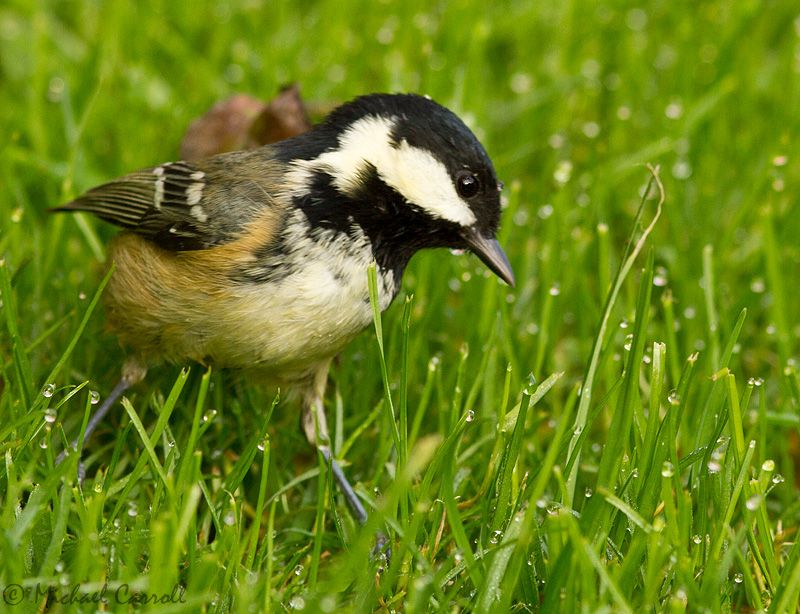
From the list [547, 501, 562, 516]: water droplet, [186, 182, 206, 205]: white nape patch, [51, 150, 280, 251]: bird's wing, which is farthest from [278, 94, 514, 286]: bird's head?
[547, 501, 562, 516]: water droplet

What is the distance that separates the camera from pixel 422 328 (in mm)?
2877

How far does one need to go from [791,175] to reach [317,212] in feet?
8.24

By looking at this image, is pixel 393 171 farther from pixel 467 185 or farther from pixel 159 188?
pixel 159 188

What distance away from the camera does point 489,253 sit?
2.45 m

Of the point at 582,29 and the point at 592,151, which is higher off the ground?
the point at 582,29

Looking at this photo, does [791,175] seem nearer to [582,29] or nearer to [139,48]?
[582,29]

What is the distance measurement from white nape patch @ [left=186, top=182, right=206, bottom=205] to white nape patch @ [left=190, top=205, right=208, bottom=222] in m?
0.02

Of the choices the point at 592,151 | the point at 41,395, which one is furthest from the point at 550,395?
the point at 41,395

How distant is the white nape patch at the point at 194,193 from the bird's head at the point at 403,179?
27cm

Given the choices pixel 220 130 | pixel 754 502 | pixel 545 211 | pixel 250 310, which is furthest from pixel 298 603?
pixel 220 130

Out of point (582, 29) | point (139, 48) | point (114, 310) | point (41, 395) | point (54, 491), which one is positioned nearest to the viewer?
point (54, 491)

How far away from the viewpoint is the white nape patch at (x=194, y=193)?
249 cm

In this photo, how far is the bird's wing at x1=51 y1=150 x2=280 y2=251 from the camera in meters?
2.35

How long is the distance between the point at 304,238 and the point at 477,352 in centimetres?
83
